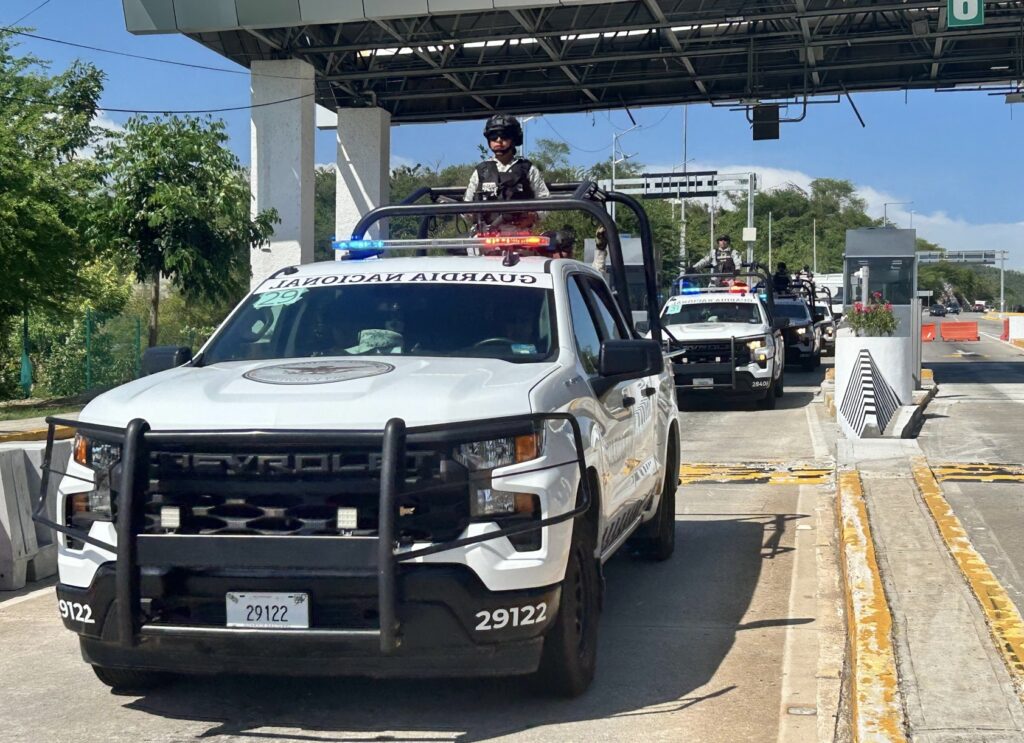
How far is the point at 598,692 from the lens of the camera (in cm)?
575

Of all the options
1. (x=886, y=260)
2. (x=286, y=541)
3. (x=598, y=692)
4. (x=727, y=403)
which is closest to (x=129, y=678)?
(x=286, y=541)

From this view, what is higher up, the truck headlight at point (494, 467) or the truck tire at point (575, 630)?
the truck headlight at point (494, 467)

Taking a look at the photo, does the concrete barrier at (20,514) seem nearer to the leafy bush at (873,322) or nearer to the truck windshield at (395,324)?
the truck windshield at (395,324)

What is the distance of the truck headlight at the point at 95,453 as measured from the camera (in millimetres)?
5188

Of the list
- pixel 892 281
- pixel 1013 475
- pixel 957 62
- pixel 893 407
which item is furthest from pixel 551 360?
pixel 892 281

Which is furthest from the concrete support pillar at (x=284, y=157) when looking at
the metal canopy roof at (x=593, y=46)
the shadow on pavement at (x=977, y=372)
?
the shadow on pavement at (x=977, y=372)

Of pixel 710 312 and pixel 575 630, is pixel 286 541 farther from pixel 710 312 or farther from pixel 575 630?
pixel 710 312

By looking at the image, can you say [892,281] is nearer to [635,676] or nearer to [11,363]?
[11,363]

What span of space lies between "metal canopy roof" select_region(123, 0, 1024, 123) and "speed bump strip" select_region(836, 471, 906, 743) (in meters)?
17.3

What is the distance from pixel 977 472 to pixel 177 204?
1597 centimetres

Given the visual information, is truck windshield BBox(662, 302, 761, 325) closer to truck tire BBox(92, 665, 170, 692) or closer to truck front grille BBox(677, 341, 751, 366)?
truck front grille BBox(677, 341, 751, 366)

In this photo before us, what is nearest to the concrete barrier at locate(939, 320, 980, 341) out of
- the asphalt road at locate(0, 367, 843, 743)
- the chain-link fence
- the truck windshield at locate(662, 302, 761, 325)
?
the truck windshield at locate(662, 302, 761, 325)

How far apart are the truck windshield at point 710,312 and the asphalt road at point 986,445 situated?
3260mm

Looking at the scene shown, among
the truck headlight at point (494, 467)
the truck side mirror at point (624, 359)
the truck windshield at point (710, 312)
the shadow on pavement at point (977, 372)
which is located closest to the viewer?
the truck headlight at point (494, 467)
